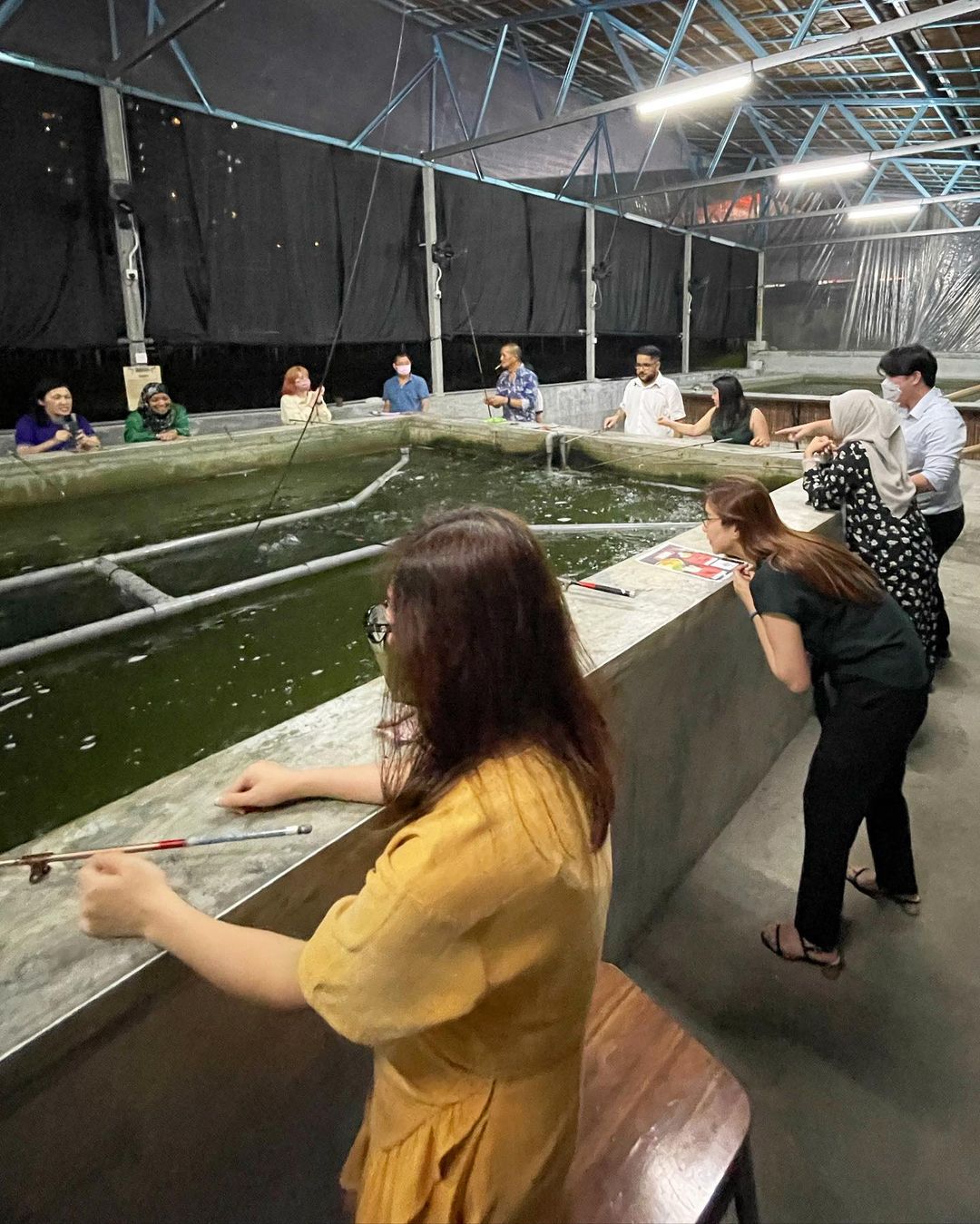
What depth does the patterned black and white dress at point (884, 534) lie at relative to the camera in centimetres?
235

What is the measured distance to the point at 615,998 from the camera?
1298 millimetres

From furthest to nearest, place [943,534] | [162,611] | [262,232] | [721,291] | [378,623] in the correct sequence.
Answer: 1. [721,291]
2. [262,232]
3. [943,534]
4. [162,611]
5. [378,623]

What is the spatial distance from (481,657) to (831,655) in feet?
4.17

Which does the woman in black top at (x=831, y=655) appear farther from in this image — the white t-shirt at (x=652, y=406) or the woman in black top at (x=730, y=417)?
the white t-shirt at (x=652, y=406)

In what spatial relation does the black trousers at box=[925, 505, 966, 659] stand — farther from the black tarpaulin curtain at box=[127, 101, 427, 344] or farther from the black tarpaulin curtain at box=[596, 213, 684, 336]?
the black tarpaulin curtain at box=[596, 213, 684, 336]

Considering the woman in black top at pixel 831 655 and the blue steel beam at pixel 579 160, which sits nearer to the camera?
the woman in black top at pixel 831 655

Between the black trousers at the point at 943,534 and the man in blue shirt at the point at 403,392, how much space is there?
5.03 meters


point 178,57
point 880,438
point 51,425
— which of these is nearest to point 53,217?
point 178,57

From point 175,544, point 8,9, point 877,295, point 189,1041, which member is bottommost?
point 189,1041

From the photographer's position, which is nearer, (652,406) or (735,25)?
(652,406)

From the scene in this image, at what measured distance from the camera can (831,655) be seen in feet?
5.59

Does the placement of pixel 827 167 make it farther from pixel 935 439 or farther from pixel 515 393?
pixel 935 439

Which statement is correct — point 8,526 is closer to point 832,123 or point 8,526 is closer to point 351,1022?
point 351,1022

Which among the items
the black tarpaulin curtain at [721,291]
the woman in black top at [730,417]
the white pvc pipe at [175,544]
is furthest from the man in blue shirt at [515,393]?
the black tarpaulin curtain at [721,291]
